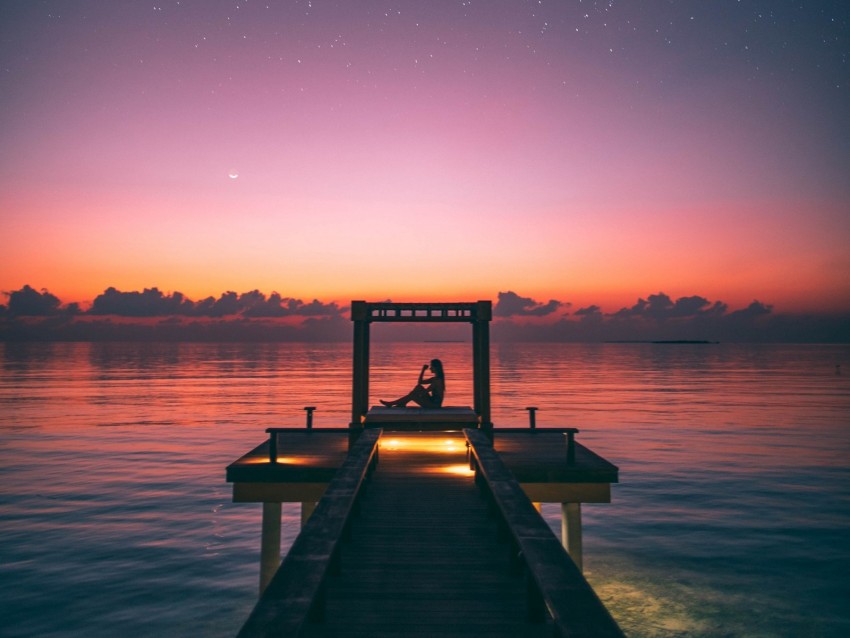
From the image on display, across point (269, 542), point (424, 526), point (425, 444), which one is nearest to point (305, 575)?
point (424, 526)

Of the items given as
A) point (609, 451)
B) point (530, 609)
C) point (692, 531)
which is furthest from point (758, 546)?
point (530, 609)

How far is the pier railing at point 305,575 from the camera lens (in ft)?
14.4

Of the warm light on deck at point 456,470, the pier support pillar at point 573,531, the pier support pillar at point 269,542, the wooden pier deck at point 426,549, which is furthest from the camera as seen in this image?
the pier support pillar at point 573,531

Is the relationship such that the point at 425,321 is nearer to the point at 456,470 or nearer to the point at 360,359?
the point at 360,359

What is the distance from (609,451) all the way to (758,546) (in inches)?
568

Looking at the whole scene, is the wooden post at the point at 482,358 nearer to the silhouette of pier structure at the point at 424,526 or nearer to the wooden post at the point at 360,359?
the silhouette of pier structure at the point at 424,526

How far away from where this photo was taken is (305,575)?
5227 mm

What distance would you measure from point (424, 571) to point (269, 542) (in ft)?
28.7

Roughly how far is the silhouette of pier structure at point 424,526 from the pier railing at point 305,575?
15 mm

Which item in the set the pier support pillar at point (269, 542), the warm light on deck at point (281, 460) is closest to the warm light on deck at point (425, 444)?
the warm light on deck at point (281, 460)

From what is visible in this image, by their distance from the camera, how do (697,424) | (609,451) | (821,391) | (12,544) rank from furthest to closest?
(821,391), (697,424), (609,451), (12,544)

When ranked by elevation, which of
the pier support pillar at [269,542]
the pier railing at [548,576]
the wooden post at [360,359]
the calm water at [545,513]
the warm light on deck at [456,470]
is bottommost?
the calm water at [545,513]

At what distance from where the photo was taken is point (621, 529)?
20.7 meters

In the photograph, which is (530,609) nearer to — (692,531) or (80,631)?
(80,631)
